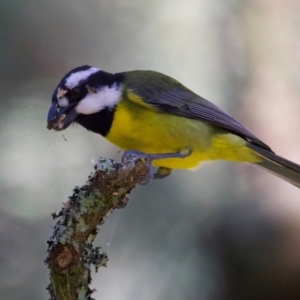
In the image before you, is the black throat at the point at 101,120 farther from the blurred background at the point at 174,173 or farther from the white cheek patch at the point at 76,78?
the blurred background at the point at 174,173

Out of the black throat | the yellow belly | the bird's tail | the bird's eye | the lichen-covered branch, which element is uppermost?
the bird's eye

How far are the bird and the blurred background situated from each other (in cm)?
50

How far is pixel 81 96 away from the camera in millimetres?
1432

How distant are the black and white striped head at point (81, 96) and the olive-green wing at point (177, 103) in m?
0.07

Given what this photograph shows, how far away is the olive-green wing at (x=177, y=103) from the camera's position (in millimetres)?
1504

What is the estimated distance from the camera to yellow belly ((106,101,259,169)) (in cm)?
143

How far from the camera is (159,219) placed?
82.4 inches

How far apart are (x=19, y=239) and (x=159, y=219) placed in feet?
1.91

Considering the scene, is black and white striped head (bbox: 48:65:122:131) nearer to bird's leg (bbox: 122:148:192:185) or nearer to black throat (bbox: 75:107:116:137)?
black throat (bbox: 75:107:116:137)

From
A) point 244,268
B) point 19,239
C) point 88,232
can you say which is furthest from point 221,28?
point 88,232

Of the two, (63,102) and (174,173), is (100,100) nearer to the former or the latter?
(63,102)

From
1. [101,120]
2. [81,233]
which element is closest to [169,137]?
[101,120]

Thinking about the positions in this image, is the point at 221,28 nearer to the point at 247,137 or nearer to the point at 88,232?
the point at 247,137

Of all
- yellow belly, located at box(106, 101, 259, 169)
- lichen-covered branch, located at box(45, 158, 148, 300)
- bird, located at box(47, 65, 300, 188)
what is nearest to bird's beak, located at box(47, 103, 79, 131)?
bird, located at box(47, 65, 300, 188)
